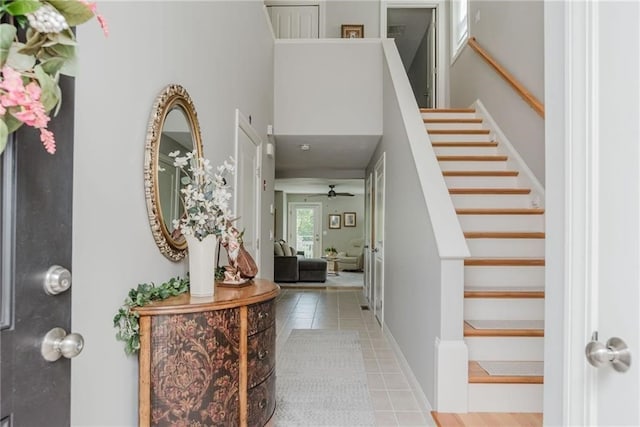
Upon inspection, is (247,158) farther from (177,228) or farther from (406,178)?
(177,228)

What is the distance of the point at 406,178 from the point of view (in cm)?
297

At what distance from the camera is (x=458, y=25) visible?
540 cm

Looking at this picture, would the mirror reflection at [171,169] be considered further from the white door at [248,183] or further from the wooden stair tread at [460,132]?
the wooden stair tread at [460,132]

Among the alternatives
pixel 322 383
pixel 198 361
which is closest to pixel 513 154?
pixel 322 383

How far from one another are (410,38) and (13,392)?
7.91 m

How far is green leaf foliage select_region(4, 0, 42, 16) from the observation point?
579 millimetres

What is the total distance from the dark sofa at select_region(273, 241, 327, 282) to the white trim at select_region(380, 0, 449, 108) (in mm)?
4164

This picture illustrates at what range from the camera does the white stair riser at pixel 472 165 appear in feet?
11.9

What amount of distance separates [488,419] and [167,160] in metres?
2.14

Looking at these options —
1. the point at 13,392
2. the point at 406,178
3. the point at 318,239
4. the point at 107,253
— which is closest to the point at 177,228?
the point at 107,253

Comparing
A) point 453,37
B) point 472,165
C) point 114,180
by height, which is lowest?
point 114,180

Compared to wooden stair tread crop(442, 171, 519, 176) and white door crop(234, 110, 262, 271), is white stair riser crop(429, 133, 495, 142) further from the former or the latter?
white door crop(234, 110, 262, 271)

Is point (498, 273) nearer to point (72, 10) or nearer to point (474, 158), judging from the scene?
point (474, 158)

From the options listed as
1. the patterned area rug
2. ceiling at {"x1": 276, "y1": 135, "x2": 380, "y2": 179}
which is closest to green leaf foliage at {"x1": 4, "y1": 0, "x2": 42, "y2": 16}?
the patterned area rug
